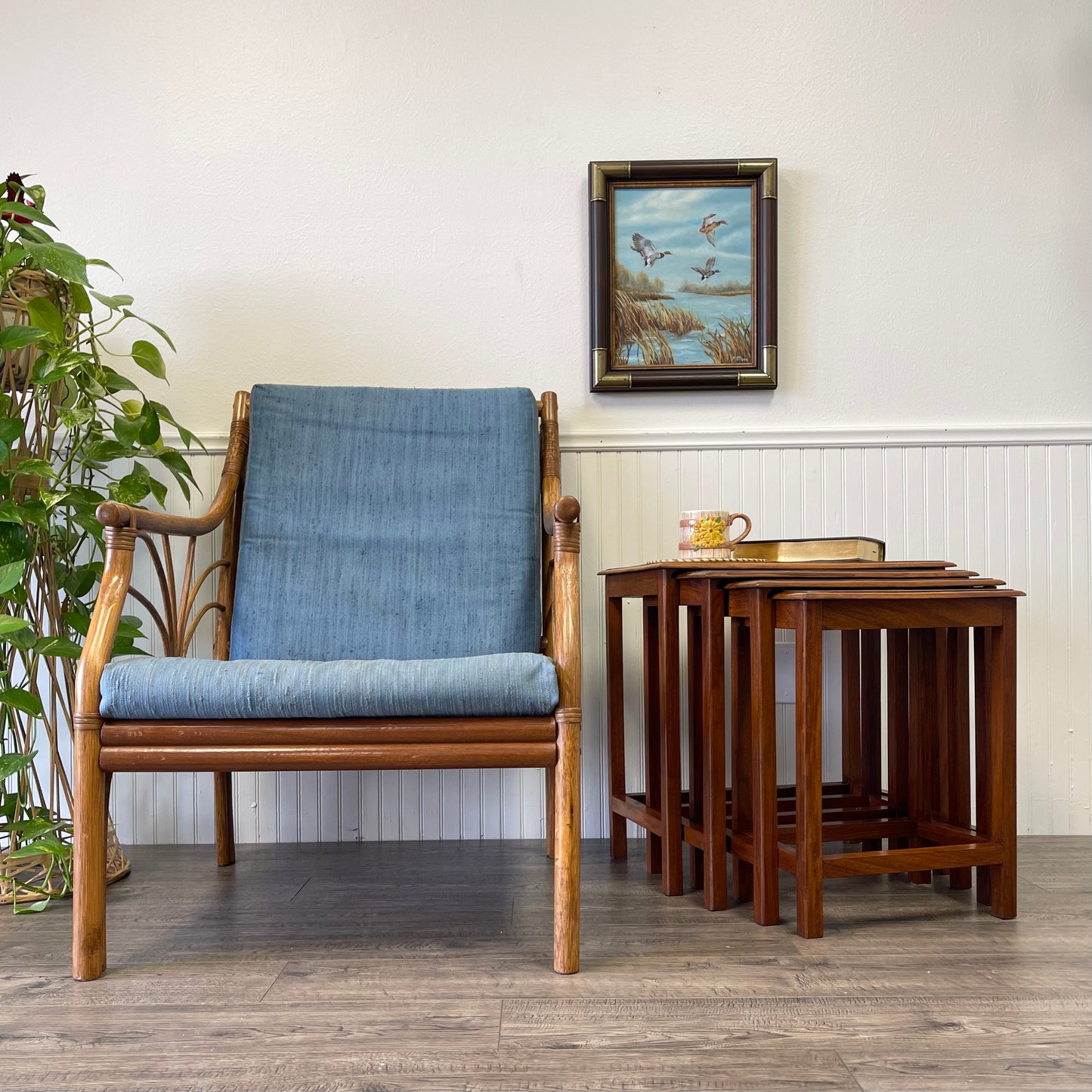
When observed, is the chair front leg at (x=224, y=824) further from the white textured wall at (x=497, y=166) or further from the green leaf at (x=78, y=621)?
the white textured wall at (x=497, y=166)

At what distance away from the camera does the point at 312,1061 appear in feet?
3.09

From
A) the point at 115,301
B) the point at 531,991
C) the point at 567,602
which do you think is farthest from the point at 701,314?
the point at 531,991

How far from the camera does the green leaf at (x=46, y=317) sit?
56.3 inches

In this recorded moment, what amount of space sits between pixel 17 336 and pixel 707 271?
4.13 feet

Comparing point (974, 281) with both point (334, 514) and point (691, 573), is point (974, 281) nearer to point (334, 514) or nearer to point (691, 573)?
point (691, 573)

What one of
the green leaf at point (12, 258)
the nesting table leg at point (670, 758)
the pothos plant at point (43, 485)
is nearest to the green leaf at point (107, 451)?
the pothos plant at point (43, 485)

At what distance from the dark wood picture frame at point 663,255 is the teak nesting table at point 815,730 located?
0.46 meters

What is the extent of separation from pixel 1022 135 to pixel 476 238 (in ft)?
3.81

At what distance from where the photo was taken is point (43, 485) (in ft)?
5.18

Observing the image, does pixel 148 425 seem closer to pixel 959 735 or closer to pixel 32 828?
pixel 32 828

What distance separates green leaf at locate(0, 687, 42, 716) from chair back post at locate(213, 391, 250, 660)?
32 centimetres

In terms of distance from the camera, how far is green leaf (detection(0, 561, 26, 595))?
1.33 meters

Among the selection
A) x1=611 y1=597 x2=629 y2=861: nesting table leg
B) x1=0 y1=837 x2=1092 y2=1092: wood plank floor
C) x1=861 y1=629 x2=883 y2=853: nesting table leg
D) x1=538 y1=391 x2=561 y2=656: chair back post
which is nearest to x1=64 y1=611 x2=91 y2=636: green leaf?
x1=0 y1=837 x2=1092 y2=1092: wood plank floor

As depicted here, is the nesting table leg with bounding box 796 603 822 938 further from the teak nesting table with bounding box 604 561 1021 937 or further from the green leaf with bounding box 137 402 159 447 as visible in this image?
the green leaf with bounding box 137 402 159 447
